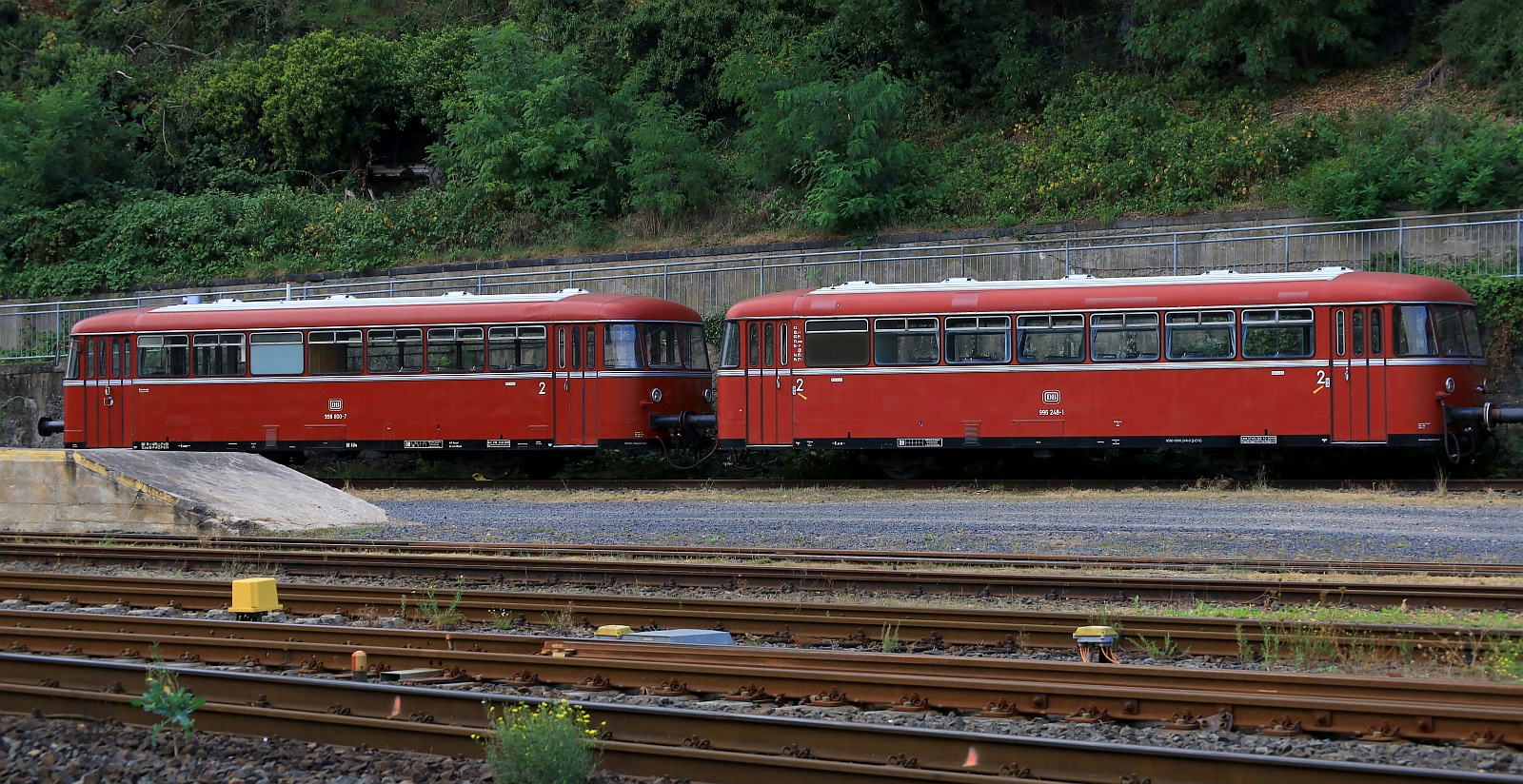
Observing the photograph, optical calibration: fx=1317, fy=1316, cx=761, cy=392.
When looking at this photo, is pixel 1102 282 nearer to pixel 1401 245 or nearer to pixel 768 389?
pixel 768 389

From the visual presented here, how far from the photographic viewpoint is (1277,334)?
19.5 metres

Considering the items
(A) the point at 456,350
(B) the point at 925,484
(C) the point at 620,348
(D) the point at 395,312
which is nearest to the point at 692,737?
(B) the point at 925,484

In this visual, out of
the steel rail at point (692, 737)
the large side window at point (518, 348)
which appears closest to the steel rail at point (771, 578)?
the steel rail at point (692, 737)

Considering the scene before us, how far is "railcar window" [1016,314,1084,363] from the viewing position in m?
20.4

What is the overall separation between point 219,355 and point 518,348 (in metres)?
6.08

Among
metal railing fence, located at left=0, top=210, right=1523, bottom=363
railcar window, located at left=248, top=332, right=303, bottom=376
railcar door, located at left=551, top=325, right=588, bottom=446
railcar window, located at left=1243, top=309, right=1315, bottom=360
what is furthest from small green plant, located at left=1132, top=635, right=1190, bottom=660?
railcar window, located at left=248, top=332, right=303, bottom=376

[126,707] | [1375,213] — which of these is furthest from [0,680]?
[1375,213]

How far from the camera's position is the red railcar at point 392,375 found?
896 inches

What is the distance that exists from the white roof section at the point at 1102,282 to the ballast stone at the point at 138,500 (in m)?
8.55

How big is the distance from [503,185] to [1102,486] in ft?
62.9

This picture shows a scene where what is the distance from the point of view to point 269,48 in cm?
3859

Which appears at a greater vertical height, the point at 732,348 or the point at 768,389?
the point at 732,348

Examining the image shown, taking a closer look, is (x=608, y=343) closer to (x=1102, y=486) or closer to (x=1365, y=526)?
(x=1102, y=486)

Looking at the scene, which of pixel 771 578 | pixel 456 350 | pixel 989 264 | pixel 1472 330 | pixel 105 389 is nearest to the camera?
pixel 771 578
